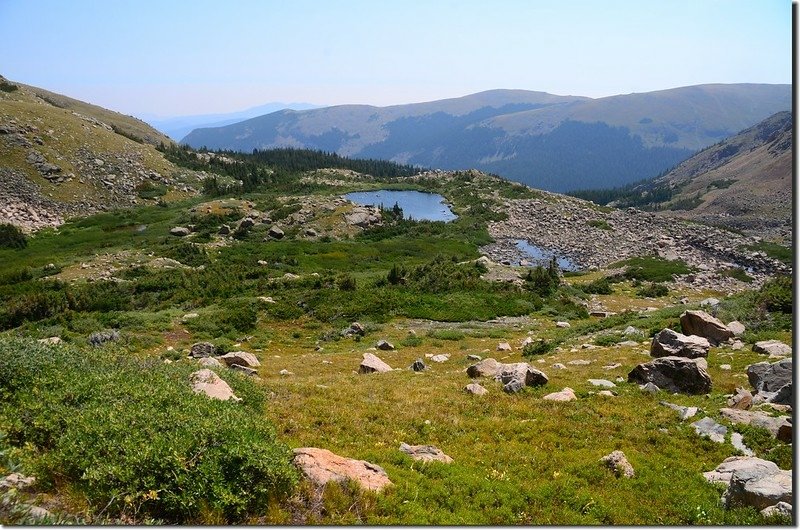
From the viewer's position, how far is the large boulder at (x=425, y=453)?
34.6 feet

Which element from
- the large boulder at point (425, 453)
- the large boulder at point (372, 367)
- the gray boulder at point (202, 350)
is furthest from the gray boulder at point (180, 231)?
the large boulder at point (425, 453)

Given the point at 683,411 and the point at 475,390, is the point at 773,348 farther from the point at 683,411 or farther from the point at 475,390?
the point at 475,390

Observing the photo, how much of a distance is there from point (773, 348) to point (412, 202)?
83.5 metres

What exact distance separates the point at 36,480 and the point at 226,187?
92407mm

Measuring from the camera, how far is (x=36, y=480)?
695 centimetres

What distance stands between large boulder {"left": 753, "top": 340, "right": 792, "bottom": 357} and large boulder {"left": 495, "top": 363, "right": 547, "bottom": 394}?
29.0 feet

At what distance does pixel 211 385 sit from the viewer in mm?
12227

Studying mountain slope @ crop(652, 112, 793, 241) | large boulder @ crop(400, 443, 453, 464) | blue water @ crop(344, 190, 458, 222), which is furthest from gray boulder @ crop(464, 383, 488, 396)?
mountain slope @ crop(652, 112, 793, 241)

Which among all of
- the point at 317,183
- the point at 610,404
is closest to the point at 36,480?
the point at 610,404

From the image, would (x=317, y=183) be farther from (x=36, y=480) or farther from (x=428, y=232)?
(x=36, y=480)

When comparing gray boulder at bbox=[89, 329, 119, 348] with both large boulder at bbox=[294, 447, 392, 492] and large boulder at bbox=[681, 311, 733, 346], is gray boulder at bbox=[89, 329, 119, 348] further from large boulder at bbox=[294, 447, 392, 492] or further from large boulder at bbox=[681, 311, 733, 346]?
large boulder at bbox=[681, 311, 733, 346]

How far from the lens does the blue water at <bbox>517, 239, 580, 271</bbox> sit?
61294mm

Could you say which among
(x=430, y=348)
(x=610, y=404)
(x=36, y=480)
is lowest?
(x=430, y=348)

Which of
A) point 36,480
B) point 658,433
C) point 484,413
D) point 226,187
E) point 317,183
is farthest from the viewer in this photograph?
point 317,183
